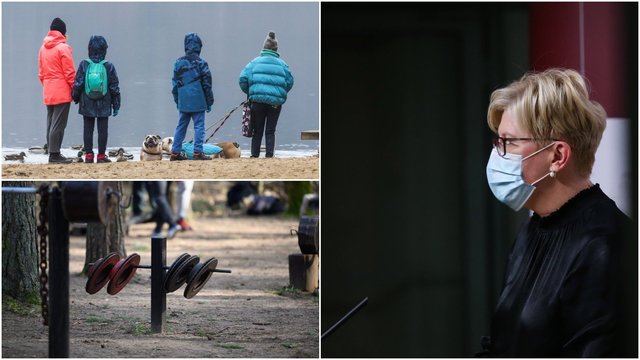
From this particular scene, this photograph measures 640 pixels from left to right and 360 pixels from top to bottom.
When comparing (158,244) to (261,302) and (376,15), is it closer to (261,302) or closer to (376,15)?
(261,302)

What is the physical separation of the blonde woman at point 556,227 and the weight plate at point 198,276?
1.86 meters

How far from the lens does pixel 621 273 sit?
115 inches

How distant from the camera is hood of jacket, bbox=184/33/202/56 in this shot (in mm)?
4414

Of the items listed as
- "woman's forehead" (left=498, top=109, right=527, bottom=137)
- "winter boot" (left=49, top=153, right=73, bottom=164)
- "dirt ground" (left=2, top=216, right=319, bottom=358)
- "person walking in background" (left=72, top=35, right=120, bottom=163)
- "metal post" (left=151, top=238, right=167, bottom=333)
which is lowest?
"dirt ground" (left=2, top=216, right=319, bottom=358)

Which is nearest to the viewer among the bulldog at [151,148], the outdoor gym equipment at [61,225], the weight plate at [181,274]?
the outdoor gym equipment at [61,225]

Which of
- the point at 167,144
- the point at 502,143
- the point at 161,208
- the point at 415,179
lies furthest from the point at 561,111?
the point at 161,208

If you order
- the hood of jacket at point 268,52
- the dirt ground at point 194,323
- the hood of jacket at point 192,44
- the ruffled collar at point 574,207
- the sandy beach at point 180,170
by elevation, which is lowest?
the dirt ground at point 194,323

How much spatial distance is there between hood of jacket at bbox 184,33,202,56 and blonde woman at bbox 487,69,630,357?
1642mm

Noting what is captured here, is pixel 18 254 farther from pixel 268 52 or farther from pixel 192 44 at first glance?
pixel 268 52

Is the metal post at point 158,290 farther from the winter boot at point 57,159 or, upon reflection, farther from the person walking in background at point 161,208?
the person walking in background at point 161,208

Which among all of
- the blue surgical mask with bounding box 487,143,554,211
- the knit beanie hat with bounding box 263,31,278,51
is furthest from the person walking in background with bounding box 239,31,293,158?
the blue surgical mask with bounding box 487,143,554,211

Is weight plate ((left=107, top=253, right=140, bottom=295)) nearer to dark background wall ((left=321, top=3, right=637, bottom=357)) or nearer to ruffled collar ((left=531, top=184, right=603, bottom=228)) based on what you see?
dark background wall ((left=321, top=3, right=637, bottom=357))

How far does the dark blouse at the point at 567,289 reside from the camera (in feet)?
9.19

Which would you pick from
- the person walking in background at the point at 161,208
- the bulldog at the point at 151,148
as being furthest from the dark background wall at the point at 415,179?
the person walking in background at the point at 161,208
